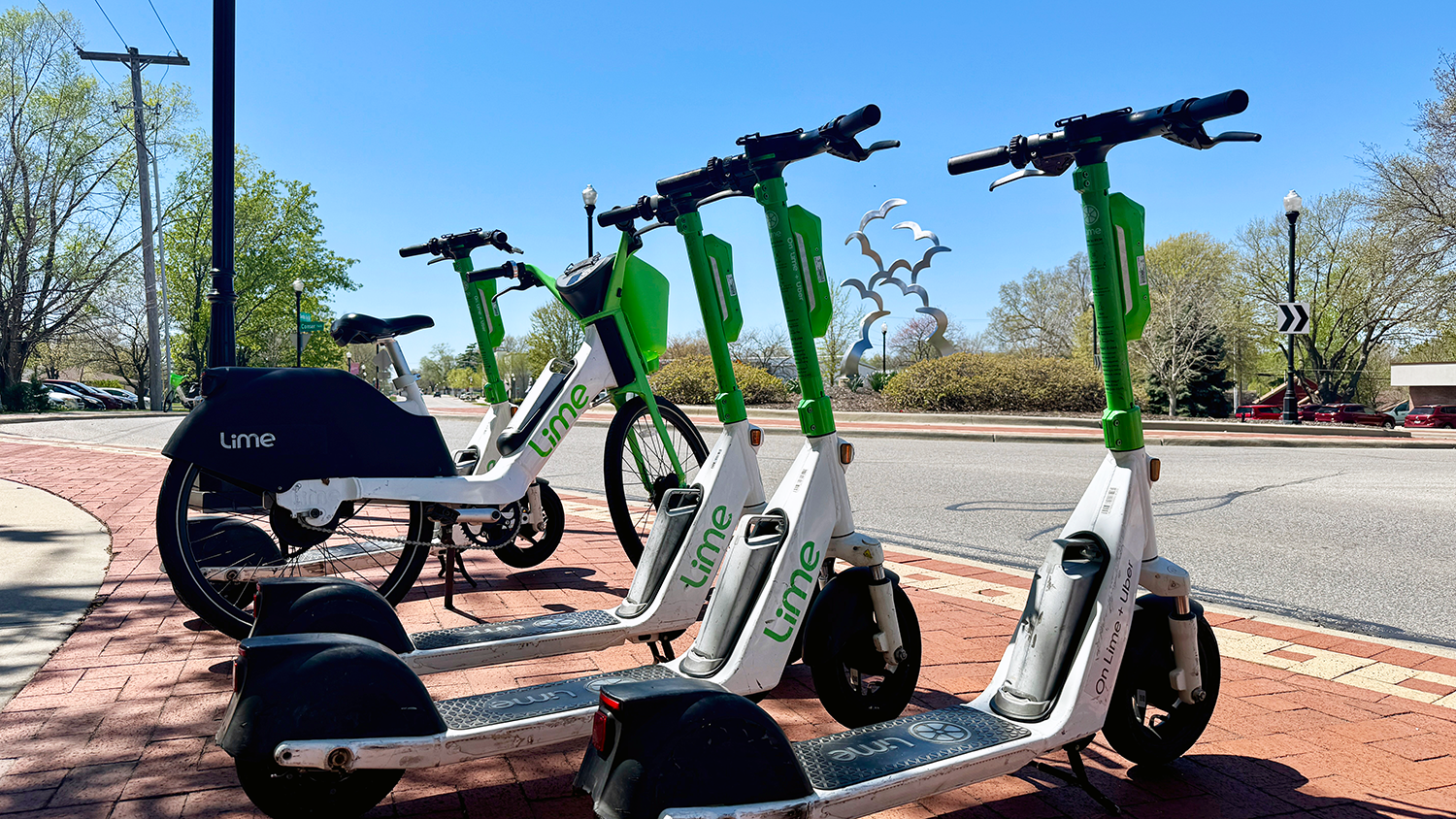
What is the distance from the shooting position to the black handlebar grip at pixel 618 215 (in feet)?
13.8

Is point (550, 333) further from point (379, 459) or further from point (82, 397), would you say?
point (379, 459)

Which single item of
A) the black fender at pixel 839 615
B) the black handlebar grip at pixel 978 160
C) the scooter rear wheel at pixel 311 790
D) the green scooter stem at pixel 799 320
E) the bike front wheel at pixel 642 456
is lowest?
the scooter rear wheel at pixel 311 790

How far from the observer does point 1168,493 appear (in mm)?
9023

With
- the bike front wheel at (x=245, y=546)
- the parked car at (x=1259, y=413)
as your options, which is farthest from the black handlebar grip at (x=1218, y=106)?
the parked car at (x=1259, y=413)

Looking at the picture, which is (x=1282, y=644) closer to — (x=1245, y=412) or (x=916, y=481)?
(x=916, y=481)

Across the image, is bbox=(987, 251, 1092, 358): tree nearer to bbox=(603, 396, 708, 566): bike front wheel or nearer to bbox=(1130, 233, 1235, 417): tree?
bbox=(1130, 233, 1235, 417): tree

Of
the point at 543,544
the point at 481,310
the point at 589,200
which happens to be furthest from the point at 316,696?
the point at 589,200

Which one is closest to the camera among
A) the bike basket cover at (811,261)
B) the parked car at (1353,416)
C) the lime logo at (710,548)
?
the bike basket cover at (811,261)

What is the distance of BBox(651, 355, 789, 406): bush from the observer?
90.0 feet

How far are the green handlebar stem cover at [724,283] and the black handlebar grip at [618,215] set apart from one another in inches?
30.3

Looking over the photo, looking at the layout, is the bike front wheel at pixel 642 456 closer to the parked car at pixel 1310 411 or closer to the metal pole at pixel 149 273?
the parked car at pixel 1310 411

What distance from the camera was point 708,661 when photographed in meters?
2.73

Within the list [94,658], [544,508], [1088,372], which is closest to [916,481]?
[544,508]

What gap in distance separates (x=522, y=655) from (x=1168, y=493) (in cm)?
770
